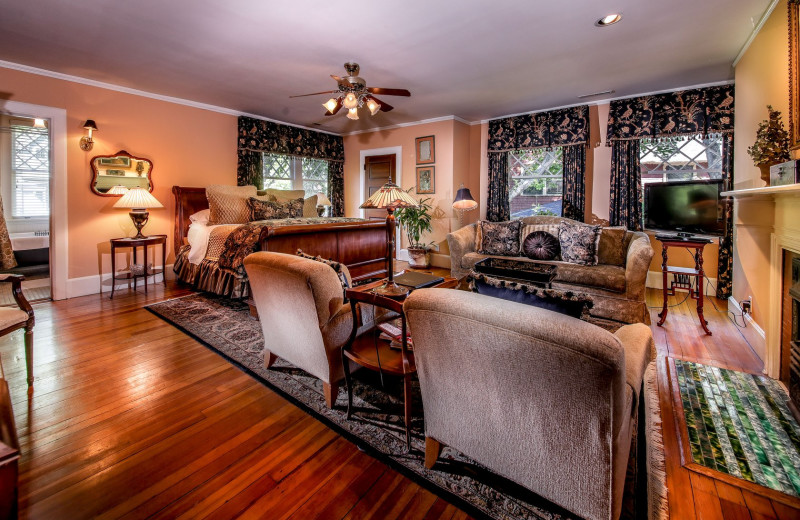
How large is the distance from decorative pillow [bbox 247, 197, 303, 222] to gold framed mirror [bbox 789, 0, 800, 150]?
488cm

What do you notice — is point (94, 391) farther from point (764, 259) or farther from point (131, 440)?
point (764, 259)

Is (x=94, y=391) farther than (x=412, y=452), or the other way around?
(x=94, y=391)

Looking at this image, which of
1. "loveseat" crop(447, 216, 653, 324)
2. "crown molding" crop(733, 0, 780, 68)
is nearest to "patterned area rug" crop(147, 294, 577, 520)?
"loveseat" crop(447, 216, 653, 324)

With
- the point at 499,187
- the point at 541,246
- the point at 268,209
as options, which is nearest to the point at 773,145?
the point at 541,246

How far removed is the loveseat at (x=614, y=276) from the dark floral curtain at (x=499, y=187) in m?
1.45

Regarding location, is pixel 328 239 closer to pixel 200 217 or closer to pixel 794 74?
pixel 200 217

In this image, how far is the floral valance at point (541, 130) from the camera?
4.98 m

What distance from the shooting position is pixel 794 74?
2.15 metres

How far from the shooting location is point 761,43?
2.82 meters

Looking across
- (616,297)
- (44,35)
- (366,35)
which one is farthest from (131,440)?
(616,297)

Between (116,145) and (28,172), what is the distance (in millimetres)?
3496

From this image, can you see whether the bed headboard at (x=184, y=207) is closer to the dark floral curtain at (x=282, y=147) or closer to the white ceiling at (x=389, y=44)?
the dark floral curtain at (x=282, y=147)

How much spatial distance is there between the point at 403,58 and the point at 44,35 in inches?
122

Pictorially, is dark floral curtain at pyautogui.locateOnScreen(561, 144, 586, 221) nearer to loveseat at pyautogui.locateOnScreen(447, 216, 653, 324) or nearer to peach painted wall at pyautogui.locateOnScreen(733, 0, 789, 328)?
loveseat at pyautogui.locateOnScreen(447, 216, 653, 324)
